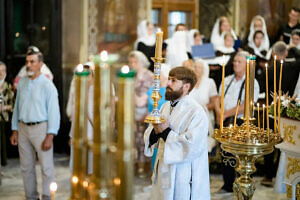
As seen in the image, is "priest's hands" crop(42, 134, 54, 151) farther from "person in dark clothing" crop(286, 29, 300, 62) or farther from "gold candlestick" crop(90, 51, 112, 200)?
"gold candlestick" crop(90, 51, 112, 200)

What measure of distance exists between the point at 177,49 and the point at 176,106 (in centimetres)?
522

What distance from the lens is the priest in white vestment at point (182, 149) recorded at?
3.64m

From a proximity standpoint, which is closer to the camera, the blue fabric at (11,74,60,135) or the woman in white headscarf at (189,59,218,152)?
the blue fabric at (11,74,60,135)

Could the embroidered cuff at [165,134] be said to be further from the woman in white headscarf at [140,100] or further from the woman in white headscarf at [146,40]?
the woman in white headscarf at [146,40]

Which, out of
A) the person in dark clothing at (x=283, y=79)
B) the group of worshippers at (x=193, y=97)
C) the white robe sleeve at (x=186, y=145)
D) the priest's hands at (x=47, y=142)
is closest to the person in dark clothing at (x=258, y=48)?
the group of worshippers at (x=193, y=97)

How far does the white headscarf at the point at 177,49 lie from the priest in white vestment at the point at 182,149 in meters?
4.97

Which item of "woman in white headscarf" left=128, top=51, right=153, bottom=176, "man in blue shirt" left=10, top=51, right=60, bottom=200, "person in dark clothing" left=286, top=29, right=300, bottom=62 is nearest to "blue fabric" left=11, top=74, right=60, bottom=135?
"man in blue shirt" left=10, top=51, right=60, bottom=200

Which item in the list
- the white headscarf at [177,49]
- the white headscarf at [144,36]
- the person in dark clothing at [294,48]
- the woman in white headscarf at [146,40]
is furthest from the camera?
the white headscarf at [144,36]

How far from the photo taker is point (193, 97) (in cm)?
697

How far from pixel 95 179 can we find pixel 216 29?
894 cm

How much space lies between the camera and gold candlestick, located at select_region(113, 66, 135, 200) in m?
1.18

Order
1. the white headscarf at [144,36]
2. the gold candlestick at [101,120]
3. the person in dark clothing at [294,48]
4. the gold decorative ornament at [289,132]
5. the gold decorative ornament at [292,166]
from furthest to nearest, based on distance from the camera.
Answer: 1. the white headscarf at [144,36]
2. the person in dark clothing at [294,48]
3. the gold decorative ornament at [292,166]
4. the gold decorative ornament at [289,132]
5. the gold candlestick at [101,120]

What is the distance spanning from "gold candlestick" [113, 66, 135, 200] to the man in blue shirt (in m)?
4.63

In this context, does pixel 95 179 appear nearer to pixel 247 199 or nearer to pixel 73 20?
pixel 247 199
